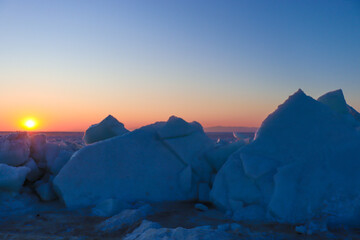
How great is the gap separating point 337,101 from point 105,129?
4.95 meters

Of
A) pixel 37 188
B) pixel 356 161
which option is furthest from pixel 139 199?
pixel 356 161

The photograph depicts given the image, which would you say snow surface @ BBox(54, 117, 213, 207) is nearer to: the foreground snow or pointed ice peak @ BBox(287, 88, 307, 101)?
the foreground snow

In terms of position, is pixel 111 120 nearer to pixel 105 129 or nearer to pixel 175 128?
pixel 105 129

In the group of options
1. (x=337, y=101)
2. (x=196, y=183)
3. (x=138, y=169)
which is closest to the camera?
(x=138, y=169)

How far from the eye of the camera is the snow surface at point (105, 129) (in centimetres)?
617

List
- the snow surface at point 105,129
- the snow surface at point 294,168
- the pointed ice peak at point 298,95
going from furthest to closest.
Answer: the snow surface at point 105,129 < the pointed ice peak at point 298,95 < the snow surface at point 294,168

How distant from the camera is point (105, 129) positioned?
624cm

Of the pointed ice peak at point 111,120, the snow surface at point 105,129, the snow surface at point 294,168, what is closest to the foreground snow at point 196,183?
the snow surface at point 294,168

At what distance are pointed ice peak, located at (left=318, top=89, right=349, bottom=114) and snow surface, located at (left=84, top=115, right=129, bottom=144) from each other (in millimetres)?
4378

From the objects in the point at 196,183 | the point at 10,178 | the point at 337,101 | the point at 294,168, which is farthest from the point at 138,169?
the point at 337,101

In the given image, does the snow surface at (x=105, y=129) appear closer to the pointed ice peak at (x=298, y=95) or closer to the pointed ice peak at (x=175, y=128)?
the pointed ice peak at (x=175, y=128)

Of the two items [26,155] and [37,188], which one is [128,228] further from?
[26,155]

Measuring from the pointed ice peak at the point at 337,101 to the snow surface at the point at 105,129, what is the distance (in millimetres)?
4378

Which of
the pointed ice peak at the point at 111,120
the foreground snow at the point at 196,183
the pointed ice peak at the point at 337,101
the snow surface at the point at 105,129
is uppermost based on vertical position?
the pointed ice peak at the point at 337,101
